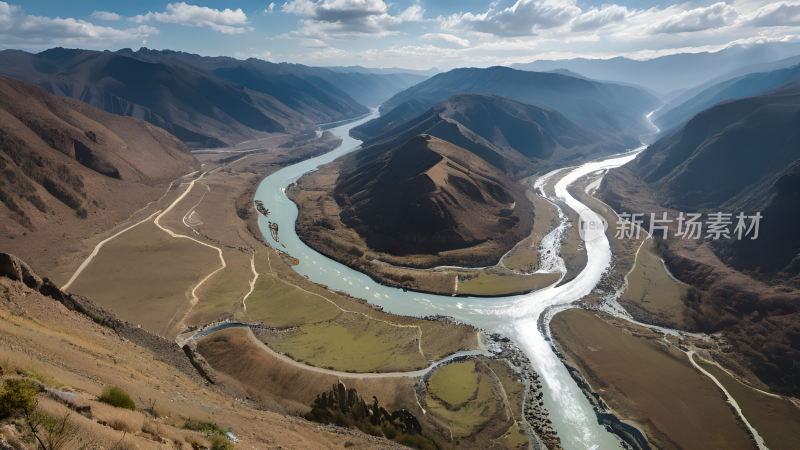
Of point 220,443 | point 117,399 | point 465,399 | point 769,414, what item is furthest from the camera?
point 465,399

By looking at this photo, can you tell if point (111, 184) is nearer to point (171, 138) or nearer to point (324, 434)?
point (171, 138)

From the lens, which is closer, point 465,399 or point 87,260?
point 465,399

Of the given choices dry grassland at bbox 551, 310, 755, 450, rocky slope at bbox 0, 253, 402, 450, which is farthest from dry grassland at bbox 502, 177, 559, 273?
rocky slope at bbox 0, 253, 402, 450

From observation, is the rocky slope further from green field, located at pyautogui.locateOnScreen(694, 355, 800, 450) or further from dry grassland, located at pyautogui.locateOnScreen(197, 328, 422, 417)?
green field, located at pyautogui.locateOnScreen(694, 355, 800, 450)

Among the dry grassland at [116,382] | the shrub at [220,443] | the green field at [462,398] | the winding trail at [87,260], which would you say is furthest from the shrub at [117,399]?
the winding trail at [87,260]

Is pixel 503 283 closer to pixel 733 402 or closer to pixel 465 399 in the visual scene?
pixel 465 399

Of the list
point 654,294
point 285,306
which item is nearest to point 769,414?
point 654,294
